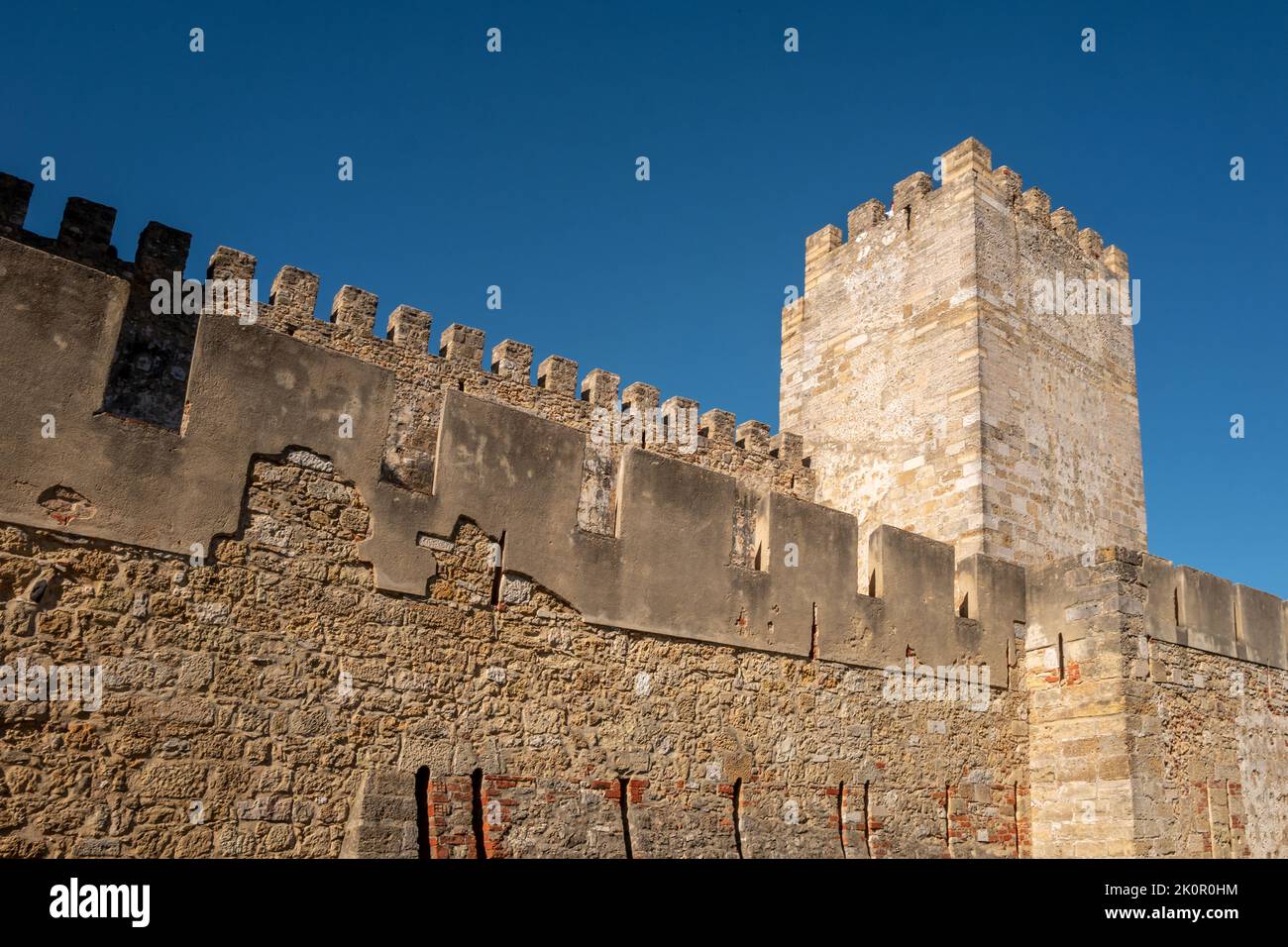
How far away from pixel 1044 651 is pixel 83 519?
7.57 meters

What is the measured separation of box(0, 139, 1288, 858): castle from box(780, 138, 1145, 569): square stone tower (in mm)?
3675

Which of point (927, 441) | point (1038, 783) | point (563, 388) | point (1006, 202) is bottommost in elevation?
point (1038, 783)

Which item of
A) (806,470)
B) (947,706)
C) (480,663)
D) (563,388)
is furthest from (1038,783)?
(563,388)

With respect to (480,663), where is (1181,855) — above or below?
below

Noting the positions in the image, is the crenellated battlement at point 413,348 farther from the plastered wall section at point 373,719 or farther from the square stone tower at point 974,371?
the plastered wall section at point 373,719

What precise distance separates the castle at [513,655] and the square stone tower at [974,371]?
3.67m

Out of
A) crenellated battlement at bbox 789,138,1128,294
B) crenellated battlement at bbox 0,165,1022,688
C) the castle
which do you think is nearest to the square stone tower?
crenellated battlement at bbox 789,138,1128,294

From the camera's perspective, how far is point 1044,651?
961cm

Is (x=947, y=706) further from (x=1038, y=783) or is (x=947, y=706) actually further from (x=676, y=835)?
(x=676, y=835)

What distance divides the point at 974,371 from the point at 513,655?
31.3ft

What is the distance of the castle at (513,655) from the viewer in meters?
5.05

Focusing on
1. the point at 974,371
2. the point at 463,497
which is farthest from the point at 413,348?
the point at 463,497

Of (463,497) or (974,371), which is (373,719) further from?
(974,371)

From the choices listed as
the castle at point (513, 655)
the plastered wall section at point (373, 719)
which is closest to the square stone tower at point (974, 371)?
the castle at point (513, 655)
